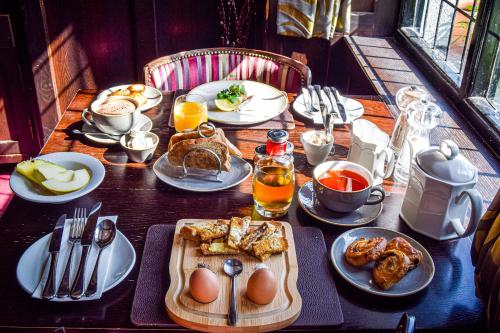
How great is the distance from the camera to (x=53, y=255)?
1.11 m

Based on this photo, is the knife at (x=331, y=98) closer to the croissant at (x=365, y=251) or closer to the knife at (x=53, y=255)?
the croissant at (x=365, y=251)

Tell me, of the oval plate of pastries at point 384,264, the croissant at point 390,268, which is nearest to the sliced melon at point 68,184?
the oval plate of pastries at point 384,264

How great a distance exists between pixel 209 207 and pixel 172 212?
0.10 metres

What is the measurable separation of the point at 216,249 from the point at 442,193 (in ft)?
1.75

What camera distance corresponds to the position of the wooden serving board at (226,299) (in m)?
0.97

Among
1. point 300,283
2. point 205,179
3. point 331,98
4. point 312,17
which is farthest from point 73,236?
point 312,17

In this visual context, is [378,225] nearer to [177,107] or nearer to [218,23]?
[177,107]

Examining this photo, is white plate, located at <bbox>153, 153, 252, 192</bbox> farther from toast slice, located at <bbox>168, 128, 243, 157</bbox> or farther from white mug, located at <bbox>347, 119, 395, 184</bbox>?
white mug, located at <bbox>347, 119, 395, 184</bbox>

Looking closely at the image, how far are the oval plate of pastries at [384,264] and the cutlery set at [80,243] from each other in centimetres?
52

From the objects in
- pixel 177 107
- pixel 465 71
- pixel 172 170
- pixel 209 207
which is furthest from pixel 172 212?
pixel 465 71

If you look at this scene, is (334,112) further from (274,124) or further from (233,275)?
(233,275)

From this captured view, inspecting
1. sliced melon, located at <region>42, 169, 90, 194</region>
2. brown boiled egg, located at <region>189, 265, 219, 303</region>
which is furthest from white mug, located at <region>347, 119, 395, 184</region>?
sliced melon, located at <region>42, 169, 90, 194</region>

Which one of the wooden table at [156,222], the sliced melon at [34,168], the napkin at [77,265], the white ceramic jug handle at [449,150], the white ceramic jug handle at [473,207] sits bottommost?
the wooden table at [156,222]

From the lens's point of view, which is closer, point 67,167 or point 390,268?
point 390,268
